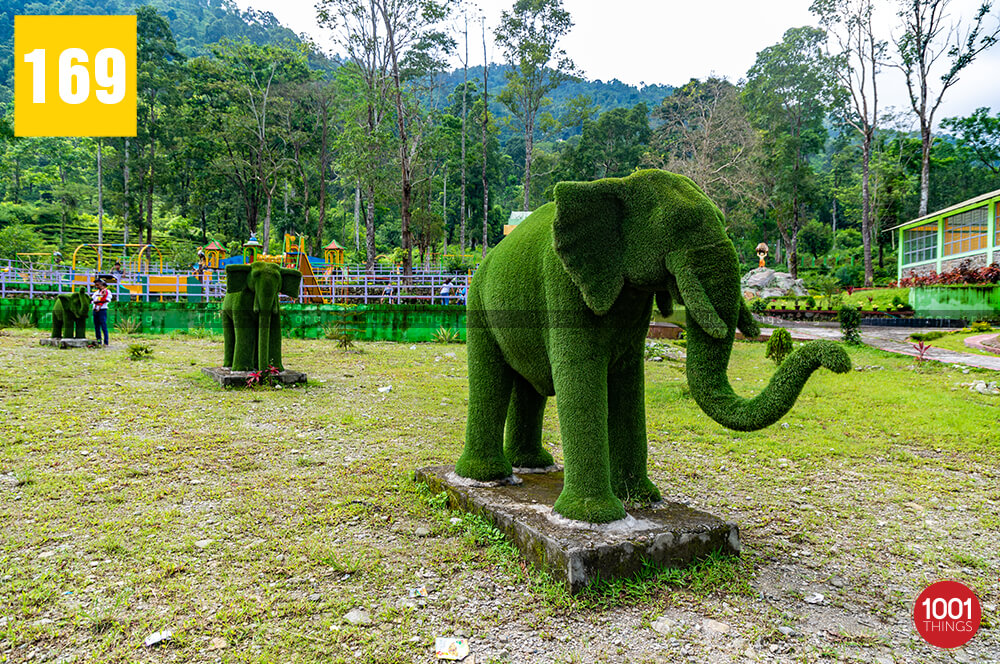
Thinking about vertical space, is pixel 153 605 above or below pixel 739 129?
below

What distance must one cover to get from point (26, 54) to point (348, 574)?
12466mm

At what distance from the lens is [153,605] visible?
286 cm

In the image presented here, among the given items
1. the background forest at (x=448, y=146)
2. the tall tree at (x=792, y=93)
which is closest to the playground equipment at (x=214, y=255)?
the background forest at (x=448, y=146)

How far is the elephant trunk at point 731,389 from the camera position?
2793 mm

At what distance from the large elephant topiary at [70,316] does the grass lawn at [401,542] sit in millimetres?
6903

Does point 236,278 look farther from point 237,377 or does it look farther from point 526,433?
point 526,433

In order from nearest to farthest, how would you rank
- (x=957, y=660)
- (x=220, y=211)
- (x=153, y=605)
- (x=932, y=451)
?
(x=957, y=660) < (x=153, y=605) < (x=932, y=451) < (x=220, y=211)

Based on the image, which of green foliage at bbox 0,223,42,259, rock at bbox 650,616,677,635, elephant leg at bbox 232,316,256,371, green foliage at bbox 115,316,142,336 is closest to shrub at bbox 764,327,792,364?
elephant leg at bbox 232,316,256,371

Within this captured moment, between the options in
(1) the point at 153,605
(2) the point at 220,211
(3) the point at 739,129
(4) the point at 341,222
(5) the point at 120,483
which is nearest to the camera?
(1) the point at 153,605

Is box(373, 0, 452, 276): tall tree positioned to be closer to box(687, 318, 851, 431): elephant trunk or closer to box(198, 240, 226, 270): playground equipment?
box(198, 240, 226, 270): playground equipment

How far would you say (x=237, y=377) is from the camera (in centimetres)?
877

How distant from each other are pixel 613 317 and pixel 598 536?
1.21m

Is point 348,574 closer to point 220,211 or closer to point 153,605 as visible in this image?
point 153,605

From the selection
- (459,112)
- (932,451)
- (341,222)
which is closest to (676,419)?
(932,451)
